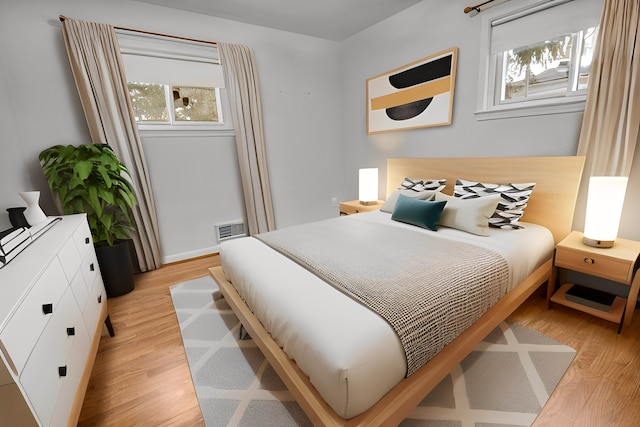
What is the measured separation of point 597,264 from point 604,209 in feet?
1.15

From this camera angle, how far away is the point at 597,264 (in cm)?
178

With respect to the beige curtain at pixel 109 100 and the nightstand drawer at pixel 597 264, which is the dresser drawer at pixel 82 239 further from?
the nightstand drawer at pixel 597 264

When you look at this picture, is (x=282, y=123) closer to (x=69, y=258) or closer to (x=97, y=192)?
(x=97, y=192)

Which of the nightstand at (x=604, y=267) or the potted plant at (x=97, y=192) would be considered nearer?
the nightstand at (x=604, y=267)

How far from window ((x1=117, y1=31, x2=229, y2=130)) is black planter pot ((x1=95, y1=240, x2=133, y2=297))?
49.6 inches

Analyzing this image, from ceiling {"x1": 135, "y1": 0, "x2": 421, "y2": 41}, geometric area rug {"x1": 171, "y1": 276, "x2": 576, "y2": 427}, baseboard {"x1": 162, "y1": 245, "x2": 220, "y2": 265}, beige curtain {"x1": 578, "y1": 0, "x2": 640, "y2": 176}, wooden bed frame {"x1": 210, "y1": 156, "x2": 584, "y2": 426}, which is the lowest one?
geometric area rug {"x1": 171, "y1": 276, "x2": 576, "y2": 427}

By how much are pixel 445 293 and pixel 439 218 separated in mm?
1031

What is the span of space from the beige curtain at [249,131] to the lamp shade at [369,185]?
118cm

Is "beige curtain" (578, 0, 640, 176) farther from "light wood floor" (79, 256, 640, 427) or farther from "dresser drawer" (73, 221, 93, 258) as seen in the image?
"dresser drawer" (73, 221, 93, 258)

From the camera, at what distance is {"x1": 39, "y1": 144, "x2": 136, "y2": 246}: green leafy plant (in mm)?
2244

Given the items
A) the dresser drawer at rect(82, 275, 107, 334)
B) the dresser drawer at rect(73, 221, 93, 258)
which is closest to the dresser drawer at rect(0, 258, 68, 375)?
the dresser drawer at rect(82, 275, 107, 334)

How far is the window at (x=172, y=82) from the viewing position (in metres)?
2.78

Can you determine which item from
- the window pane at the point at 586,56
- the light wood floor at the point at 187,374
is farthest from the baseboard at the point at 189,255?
the window pane at the point at 586,56

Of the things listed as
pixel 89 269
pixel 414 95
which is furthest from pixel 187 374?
pixel 414 95
